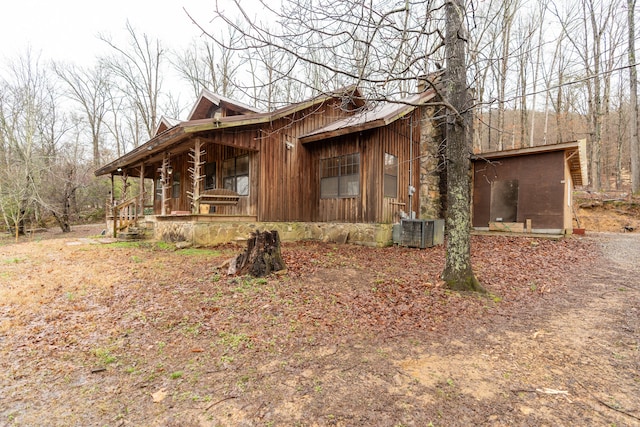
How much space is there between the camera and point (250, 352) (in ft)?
Result: 8.74

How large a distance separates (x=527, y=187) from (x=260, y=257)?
979 centimetres

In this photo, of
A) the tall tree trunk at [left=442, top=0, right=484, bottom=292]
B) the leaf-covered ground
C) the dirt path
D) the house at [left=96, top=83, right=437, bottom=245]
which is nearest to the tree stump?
the leaf-covered ground

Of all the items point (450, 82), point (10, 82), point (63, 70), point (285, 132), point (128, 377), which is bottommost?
point (128, 377)

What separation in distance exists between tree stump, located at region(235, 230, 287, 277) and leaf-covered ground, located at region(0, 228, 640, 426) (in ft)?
0.78

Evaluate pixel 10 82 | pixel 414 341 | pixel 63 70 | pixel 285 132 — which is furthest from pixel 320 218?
pixel 63 70

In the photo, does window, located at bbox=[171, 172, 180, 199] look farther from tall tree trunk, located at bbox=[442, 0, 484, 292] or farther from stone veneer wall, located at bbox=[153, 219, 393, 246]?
tall tree trunk, located at bbox=[442, 0, 484, 292]

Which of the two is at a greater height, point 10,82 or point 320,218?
point 10,82

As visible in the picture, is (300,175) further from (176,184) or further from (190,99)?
(190,99)

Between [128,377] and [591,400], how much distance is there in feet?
11.3

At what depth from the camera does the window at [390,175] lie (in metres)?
9.19

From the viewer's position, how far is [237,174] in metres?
9.84

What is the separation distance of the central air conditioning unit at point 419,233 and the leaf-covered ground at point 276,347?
2.97 metres

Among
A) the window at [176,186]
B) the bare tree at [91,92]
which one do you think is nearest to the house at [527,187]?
the window at [176,186]

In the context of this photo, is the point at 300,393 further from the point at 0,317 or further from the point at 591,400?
the point at 0,317
